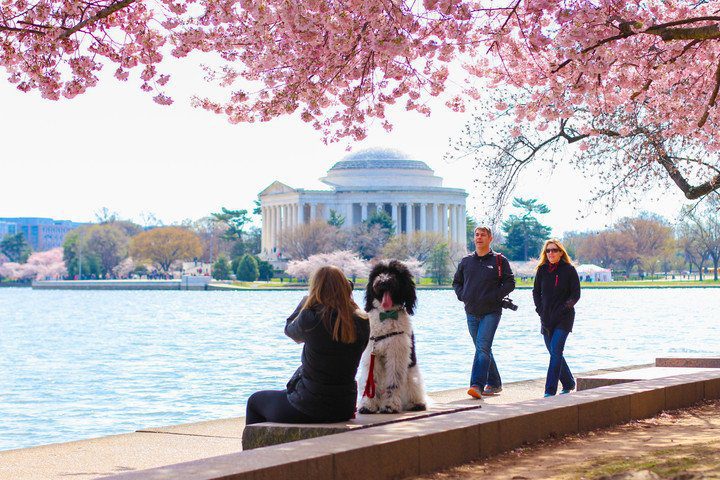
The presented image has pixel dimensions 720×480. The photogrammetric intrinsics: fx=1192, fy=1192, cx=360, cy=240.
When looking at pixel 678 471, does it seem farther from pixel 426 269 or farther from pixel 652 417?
pixel 426 269

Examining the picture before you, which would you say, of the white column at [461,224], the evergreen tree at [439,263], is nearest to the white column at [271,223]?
the white column at [461,224]

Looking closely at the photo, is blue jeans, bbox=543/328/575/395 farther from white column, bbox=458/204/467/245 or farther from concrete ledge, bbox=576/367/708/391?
white column, bbox=458/204/467/245

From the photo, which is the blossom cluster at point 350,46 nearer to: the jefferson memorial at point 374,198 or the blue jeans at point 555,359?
the blue jeans at point 555,359

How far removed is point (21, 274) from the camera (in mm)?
166250

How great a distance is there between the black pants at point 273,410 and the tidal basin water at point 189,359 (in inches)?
302

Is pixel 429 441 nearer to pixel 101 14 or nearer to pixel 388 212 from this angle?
pixel 101 14

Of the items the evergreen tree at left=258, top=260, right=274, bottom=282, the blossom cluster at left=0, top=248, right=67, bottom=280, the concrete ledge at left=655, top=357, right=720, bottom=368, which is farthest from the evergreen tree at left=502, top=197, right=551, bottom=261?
the concrete ledge at left=655, top=357, right=720, bottom=368

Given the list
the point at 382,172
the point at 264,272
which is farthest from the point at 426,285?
the point at 382,172

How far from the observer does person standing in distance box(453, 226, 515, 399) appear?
12312 mm

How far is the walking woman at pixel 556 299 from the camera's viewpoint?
1238 centimetres

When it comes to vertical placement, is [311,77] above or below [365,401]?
above

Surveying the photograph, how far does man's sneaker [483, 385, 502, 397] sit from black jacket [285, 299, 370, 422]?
4903 mm

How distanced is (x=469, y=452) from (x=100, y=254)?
14529 cm

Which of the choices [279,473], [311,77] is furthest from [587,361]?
[279,473]
